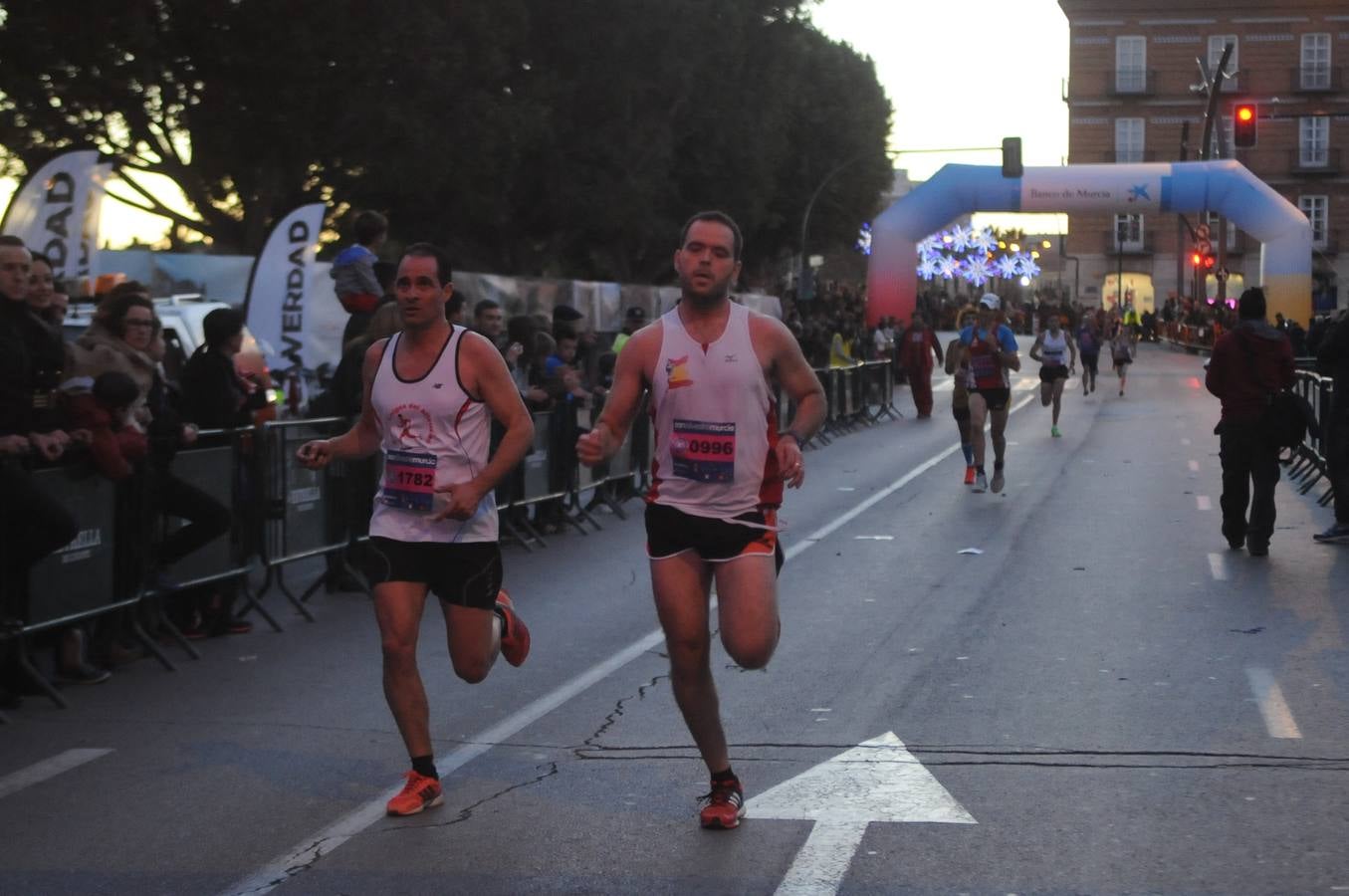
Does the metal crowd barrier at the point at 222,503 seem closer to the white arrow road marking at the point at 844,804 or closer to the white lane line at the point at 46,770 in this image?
the white lane line at the point at 46,770

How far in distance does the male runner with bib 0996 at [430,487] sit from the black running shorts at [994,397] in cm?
1282

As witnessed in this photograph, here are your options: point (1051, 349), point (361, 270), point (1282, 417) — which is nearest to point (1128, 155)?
point (1051, 349)

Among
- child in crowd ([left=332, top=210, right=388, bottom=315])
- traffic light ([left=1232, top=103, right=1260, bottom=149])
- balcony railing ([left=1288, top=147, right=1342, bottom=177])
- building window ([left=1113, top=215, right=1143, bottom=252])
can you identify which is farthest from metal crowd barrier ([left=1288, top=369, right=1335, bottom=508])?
balcony railing ([left=1288, top=147, right=1342, bottom=177])

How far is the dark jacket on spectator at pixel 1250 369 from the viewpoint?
13523 millimetres

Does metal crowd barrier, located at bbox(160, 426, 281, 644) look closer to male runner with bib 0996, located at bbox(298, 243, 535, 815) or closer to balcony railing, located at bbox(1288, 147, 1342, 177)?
male runner with bib 0996, located at bbox(298, 243, 535, 815)

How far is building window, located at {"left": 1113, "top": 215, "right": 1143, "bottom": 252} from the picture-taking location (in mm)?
91438

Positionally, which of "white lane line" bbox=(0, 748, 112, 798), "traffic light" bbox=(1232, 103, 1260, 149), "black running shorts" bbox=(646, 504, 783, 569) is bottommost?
"white lane line" bbox=(0, 748, 112, 798)

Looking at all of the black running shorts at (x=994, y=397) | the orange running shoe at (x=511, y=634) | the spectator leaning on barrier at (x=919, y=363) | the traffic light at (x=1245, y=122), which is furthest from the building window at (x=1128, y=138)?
the orange running shoe at (x=511, y=634)

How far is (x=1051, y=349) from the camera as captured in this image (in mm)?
28672

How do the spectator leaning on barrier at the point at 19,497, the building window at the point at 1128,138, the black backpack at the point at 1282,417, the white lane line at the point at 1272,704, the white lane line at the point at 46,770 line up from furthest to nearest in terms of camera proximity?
the building window at the point at 1128,138 < the black backpack at the point at 1282,417 < the spectator leaning on barrier at the point at 19,497 < the white lane line at the point at 1272,704 < the white lane line at the point at 46,770

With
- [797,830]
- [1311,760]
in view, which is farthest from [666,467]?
[1311,760]

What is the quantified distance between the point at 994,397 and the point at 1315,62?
7841 cm

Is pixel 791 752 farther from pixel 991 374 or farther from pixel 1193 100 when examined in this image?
pixel 1193 100

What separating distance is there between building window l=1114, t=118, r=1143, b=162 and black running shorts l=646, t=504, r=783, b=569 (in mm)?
89905
